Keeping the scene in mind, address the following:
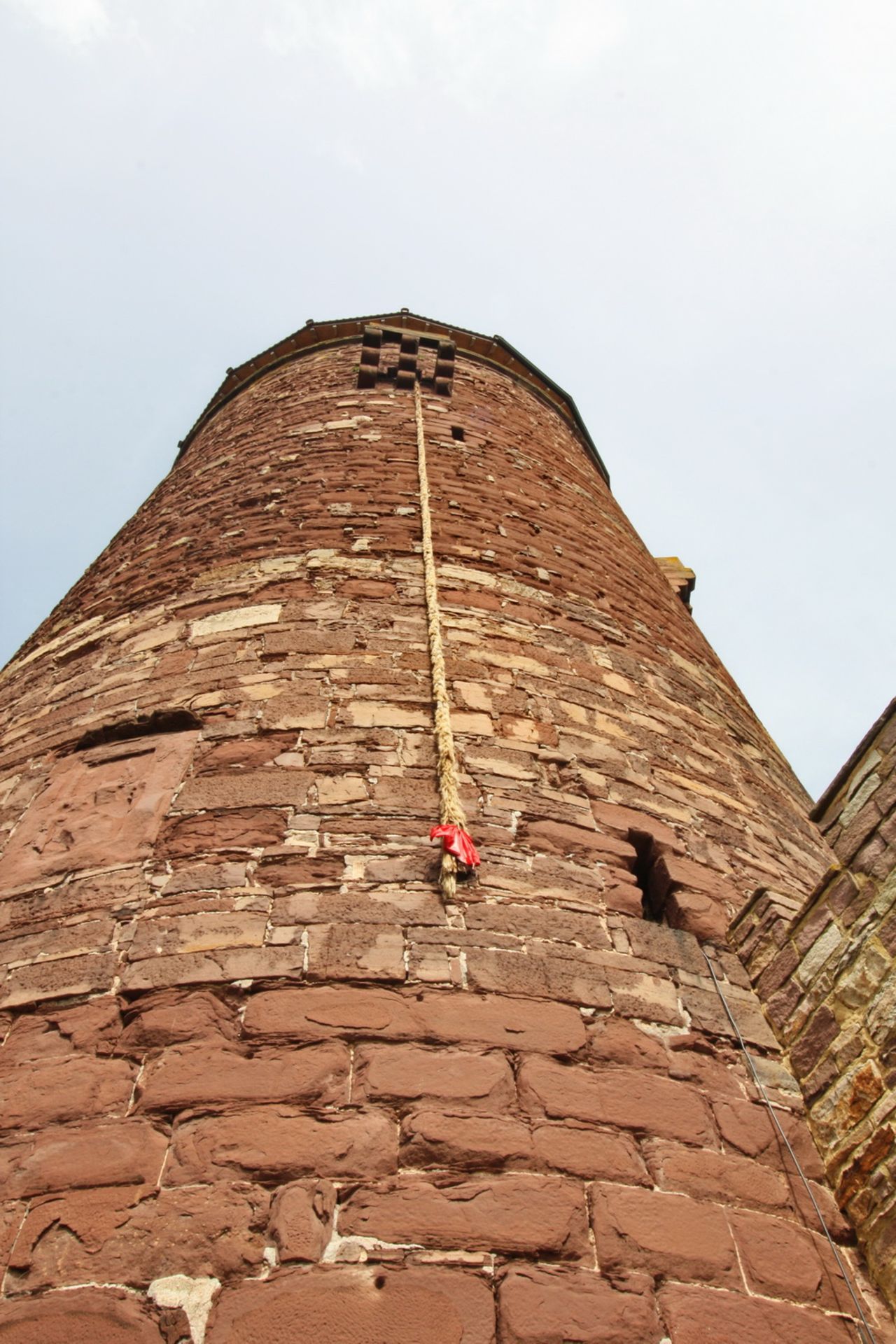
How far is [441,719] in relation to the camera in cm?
314

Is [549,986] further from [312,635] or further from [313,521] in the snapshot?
[313,521]

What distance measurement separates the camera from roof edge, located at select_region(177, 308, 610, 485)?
830 centimetres

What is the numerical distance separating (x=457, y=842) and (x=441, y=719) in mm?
555

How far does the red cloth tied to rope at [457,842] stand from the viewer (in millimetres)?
2643

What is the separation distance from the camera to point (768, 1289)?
6.40 ft

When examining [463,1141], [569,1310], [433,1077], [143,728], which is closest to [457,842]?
[433,1077]

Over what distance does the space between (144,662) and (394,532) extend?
125 cm

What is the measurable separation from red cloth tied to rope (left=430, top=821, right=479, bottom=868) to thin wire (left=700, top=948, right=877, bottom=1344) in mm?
695

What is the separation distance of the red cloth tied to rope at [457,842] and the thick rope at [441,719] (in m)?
0.01

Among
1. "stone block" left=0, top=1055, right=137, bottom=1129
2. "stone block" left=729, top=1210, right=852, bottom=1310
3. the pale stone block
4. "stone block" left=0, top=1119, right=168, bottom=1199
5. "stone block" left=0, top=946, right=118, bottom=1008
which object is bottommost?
"stone block" left=729, top=1210, right=852, bottom=1310

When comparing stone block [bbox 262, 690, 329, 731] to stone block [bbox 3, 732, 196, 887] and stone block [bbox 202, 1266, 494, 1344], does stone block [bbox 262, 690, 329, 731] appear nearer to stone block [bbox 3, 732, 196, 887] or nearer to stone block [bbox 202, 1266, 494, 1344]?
stone block [bbox 3, 732, 196, 887]

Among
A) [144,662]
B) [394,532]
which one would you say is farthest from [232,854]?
[394,532]

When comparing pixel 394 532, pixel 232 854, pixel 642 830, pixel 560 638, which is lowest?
pixel 232 854

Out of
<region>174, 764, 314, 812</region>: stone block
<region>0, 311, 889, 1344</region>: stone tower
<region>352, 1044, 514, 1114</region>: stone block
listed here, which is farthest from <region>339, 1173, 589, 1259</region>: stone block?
<region>174, 764, 314, 812</region>: stone block
